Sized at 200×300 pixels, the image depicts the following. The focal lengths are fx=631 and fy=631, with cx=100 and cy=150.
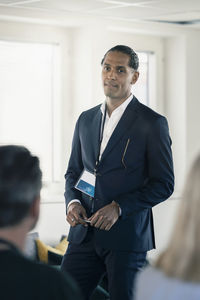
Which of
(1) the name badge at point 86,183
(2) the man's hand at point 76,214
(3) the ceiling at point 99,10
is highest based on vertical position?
(3) the ceiling at point 99,10

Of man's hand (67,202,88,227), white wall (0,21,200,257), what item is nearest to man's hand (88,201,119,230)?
man's hand (67,202,88,227)

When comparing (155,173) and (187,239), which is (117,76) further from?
(187,239)

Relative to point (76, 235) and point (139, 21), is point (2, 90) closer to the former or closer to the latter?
point (139, 21)

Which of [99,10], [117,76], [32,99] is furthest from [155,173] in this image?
[32,99]

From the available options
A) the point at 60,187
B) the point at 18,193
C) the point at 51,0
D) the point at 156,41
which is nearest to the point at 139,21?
the point at 156,41

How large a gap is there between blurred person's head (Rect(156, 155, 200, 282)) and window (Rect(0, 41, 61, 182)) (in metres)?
4.46

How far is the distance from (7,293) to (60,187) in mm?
4853

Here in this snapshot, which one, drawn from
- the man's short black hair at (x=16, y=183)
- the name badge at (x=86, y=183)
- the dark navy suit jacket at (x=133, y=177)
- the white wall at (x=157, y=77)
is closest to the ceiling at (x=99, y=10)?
the white wall at (x=157, y=77)

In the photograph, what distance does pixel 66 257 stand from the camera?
3.60m

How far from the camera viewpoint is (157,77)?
709cm

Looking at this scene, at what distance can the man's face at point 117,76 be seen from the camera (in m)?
3.60

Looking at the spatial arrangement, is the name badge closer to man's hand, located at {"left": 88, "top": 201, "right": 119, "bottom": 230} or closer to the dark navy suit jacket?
the dark navy suit jacket

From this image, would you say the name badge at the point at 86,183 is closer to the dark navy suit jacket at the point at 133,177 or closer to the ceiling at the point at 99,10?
the dark navy suit jacket at the point at 133,177

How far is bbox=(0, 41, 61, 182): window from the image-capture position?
6094 millimetres
